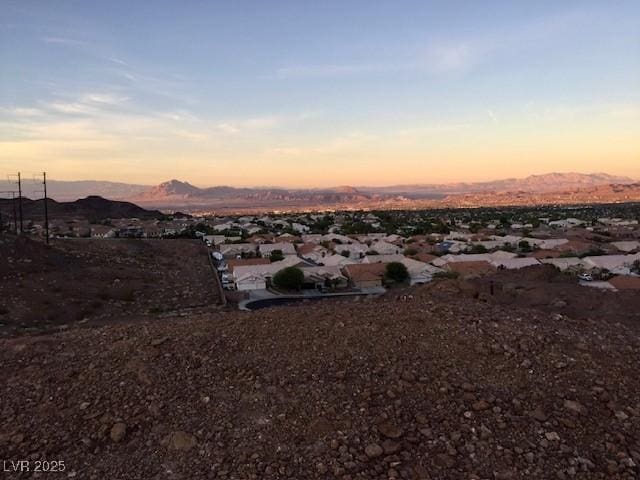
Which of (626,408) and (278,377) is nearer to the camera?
(626,408)

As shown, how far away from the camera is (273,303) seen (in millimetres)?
28422

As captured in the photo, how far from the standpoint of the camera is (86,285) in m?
25.6

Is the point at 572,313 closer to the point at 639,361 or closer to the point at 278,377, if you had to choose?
the point at 639,361

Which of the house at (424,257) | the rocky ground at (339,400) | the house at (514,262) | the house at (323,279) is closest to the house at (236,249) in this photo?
the house at (323,279)

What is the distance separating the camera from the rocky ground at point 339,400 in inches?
187

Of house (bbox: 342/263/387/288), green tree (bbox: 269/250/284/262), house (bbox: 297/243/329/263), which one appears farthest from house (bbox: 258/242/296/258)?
house (bbox: 342/263/387/288)

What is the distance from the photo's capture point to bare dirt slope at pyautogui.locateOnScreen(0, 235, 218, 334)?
20391mm

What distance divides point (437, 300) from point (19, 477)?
6.31m

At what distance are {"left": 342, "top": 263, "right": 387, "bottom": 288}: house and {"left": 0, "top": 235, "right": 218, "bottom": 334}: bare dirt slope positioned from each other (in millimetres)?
9290

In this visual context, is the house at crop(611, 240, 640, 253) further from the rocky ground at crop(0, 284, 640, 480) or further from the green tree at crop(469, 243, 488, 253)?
the rocky ground at crop(0, 284, 640, 480)

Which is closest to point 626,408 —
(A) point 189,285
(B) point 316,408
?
(B) point 316,408

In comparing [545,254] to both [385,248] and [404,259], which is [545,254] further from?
[385,248]

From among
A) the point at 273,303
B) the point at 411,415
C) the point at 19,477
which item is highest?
the point at 411,415

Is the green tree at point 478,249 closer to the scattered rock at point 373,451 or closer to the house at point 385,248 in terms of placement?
the house at point 385,248
